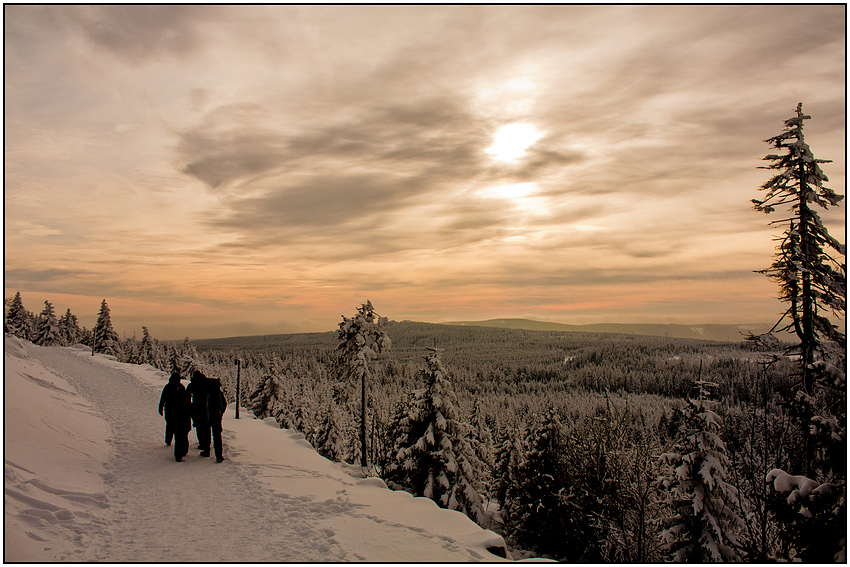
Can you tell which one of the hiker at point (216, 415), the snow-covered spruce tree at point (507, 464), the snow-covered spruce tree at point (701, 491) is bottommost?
the snow-covered spruce tree at point (507, 464)

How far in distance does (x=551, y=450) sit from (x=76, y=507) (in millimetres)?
23645

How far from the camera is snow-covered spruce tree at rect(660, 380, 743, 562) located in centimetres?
1523

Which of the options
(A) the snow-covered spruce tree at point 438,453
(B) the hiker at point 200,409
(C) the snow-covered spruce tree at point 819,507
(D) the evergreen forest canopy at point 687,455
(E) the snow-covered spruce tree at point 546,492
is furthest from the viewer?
(E) the snow-covered spruce tree at point 546,492

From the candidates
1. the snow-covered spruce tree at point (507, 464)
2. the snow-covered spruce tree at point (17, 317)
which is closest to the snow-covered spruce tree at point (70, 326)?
the snow-covered spruce tree at point (17, 317)

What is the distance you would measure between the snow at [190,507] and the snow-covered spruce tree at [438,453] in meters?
8.96

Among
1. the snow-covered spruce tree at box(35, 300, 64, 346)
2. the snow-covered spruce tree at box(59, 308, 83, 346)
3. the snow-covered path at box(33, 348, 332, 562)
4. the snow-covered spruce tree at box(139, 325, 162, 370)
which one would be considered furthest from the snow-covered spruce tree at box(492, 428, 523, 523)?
the snow-covered spruce tree at box(59, 308, 83, 346)

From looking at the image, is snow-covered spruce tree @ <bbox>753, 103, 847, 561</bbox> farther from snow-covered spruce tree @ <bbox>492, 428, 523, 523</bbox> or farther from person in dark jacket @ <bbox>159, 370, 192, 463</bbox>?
snow-covered spruce tree @ <bbox>492, 428, 523, 523</bbox>

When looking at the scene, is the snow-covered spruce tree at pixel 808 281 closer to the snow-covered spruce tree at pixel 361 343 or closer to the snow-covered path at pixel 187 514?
the snow-covered path at pixel 187 514

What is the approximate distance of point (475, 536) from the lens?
8.16 meters

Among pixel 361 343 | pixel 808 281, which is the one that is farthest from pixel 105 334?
pixel 808 281

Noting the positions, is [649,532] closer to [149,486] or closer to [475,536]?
[475,536]

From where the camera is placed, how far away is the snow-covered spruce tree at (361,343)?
2702cm

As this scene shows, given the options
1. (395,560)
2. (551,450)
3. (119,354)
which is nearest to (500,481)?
(551,450)

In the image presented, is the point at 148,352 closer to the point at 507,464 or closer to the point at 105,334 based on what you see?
the point at 105,334
